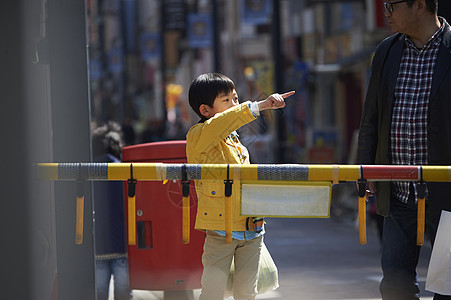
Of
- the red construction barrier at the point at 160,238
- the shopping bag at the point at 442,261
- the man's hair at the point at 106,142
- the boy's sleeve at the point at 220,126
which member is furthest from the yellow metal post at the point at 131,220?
the man's hair at the point at 106,142

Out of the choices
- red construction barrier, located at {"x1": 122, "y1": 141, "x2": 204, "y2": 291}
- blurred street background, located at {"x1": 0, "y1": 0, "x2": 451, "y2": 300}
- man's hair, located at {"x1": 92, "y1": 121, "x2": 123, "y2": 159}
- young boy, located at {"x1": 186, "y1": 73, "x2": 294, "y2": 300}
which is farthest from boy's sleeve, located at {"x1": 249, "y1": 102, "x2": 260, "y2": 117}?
man's hair, located at {"x1": 92, "y1": 121, "x2": 123, "y2": 159}

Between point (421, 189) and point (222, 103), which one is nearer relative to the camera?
point (421, 189)

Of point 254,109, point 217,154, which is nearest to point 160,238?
point 217,154

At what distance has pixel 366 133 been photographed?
4.67m

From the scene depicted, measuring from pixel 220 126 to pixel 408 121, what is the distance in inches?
40.8

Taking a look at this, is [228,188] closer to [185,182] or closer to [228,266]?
[185,182]

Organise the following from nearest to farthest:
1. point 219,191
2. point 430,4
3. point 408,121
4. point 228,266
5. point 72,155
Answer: point 219,191 < point 228,266 < point 408,121 < point 430,4 < point 72,155

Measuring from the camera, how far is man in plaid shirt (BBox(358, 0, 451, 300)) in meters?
4.32

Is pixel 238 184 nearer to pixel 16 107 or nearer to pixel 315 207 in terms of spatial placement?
pixel 315 207

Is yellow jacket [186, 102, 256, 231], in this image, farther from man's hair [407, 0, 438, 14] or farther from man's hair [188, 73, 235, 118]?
man's hair [407, 0, 438, 14]

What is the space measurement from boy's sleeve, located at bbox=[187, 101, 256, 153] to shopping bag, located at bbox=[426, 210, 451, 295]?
42.8 inches

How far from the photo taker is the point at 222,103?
14.2ft

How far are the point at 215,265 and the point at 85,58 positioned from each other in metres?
1.70

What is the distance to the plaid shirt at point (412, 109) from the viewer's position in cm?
439
